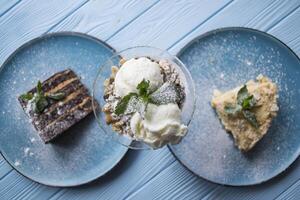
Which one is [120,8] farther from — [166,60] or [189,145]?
[189,145]

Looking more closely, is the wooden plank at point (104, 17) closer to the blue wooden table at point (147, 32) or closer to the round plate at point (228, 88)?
the blue wooden table at point (147, 32)

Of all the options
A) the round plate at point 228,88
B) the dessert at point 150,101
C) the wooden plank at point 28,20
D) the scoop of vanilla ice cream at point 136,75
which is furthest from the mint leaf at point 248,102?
the wooden plank at point 28,20

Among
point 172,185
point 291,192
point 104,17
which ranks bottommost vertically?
point 291,192

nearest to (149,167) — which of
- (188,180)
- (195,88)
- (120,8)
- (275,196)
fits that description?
(188,180)

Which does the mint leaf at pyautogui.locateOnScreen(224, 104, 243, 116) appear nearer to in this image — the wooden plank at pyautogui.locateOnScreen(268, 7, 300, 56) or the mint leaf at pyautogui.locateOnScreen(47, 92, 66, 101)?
the wooden plank at pyautogui.locateOnScreen(268, 7, 300, 56)

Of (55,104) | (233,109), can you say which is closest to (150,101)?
(233,109)

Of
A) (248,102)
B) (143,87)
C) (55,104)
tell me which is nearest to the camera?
(143,87)

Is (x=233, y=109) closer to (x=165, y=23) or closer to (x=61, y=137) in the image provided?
(x=165, y=23)

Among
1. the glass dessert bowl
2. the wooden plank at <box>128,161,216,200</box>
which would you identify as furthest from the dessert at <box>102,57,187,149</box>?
the wooden plank at <box>128,161,216,200</box>
